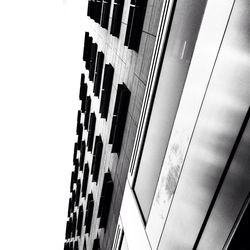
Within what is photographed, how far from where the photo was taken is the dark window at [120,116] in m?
6.45

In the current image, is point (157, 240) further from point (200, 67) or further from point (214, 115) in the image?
point (200, 67)

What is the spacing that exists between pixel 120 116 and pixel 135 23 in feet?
8.01

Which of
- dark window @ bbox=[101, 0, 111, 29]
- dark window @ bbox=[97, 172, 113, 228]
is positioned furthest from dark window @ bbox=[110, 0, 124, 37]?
dark window @ bbox=[97, 172, 113, 228]

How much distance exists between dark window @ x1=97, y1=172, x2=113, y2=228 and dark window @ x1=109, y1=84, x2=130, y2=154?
131 cm

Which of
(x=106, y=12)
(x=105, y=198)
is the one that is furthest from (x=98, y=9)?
(x=105, y=198)

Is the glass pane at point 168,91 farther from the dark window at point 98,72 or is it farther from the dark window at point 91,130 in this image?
the dark window at point 91,130

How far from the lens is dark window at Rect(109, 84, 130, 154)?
21.1 ft

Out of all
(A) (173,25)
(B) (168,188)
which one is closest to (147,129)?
(B) (168,188)

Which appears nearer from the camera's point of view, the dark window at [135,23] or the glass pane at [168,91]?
the glass pane at [168,91]

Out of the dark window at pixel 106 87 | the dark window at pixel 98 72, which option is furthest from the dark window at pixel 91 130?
the dark window at pixel 106 87

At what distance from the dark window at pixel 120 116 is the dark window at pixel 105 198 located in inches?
51.5

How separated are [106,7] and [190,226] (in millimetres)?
7865

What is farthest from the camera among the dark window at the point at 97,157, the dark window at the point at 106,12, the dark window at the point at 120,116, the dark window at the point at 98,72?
the dark window at the point at 98,72

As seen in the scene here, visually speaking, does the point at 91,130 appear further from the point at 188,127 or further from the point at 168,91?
the point at 188,127
